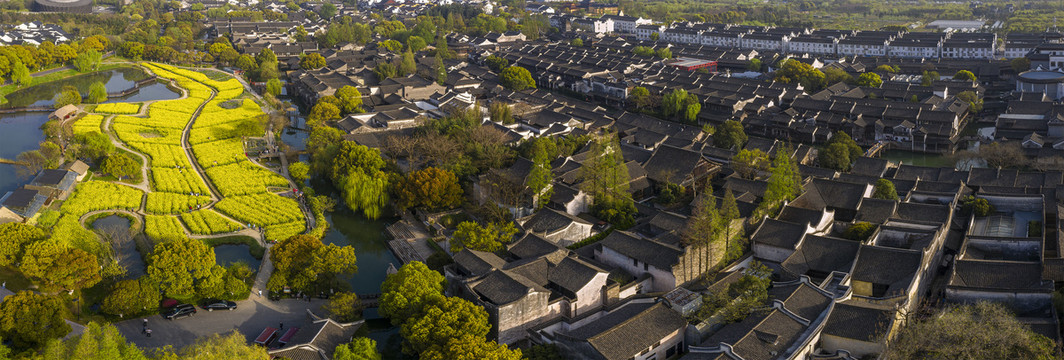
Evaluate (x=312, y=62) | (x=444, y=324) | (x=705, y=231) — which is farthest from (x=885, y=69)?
(x=444, y=324)

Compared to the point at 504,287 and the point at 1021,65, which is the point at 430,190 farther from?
the point at 1021,65

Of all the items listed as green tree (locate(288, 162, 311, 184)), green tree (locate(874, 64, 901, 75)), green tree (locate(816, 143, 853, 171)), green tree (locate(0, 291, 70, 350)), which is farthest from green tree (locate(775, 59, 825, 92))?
green tree (locate(0, 291, 70, 350))

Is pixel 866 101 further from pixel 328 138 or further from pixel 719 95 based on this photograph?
pixel 328 138

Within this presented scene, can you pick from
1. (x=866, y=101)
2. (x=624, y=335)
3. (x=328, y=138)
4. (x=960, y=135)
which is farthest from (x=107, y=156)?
(x=960, y=135)

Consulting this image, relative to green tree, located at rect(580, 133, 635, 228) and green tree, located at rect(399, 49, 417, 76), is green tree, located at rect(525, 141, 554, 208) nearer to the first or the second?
green tree, located at rect(580, 133, 635, 228)

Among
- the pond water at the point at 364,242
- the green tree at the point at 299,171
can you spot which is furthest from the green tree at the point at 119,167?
the pond water at the point at 364,242
